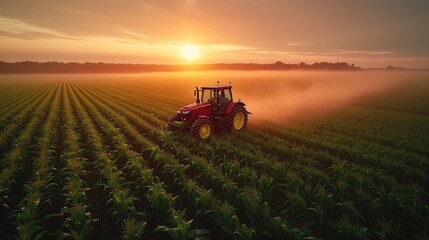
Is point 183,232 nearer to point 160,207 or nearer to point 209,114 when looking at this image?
point 160,207

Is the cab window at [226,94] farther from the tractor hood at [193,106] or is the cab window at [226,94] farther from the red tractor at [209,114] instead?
the tractor hood at [193,106]

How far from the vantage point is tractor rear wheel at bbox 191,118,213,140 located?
12.0 metres

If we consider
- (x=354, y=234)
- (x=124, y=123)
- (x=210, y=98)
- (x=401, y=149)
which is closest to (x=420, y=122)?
(x=401, y=149)

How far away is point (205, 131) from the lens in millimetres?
12727

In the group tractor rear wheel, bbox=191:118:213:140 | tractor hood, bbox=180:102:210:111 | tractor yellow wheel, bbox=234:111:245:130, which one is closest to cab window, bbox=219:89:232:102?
tractor hood, bbox=180:102:210:111

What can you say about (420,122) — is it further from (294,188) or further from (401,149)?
(294,188)

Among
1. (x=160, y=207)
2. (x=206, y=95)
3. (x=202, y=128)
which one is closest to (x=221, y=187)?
(x=160, y=207)

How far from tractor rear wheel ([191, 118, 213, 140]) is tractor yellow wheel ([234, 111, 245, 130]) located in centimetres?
240

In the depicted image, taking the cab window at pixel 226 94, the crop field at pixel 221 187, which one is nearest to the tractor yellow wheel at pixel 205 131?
the crop field at pixel 221 187

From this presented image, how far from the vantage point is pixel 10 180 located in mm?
8305

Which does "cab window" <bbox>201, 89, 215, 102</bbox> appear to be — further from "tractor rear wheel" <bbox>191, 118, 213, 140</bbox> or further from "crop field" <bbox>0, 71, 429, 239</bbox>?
"crop field" <bbox>0, 71, 429, 239</bbox>

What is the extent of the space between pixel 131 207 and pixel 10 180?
472 cm

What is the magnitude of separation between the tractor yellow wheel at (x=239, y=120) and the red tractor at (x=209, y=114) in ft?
1.02

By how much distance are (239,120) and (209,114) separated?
218 cm
